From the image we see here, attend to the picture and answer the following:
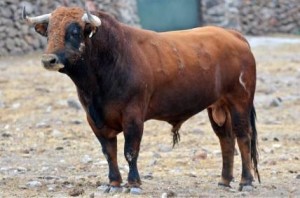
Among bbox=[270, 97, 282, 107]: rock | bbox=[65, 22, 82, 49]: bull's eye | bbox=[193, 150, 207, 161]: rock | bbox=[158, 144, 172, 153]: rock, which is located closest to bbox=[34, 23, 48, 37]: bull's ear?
bbox=[65, 22, 82, 49]: bull's eye

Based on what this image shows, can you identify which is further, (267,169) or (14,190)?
(267,169)

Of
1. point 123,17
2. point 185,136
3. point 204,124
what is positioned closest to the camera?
point 185,136

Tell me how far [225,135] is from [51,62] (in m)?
Result: 2.56

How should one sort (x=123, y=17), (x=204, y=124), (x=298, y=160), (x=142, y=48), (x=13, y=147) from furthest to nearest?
(x=123, y=17), (x=204, y=124), (x=13, y=147), (x=298, y=160), (x=142, y=48)

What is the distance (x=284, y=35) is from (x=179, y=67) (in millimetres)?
21862

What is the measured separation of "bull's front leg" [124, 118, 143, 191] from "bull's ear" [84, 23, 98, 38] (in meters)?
0.83

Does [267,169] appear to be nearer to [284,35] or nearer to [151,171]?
[151,171]

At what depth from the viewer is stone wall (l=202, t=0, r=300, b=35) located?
103ft

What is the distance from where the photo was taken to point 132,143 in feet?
32.9

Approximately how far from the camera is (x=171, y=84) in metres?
10.4

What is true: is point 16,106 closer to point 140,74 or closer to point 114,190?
point 114,190

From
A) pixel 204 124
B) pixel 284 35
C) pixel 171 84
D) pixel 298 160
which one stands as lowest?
pixel 284 35

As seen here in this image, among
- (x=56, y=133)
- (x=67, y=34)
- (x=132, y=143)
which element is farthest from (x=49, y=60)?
(x=56, y=133)

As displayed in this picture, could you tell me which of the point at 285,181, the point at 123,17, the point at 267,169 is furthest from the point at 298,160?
the point at 123,17
